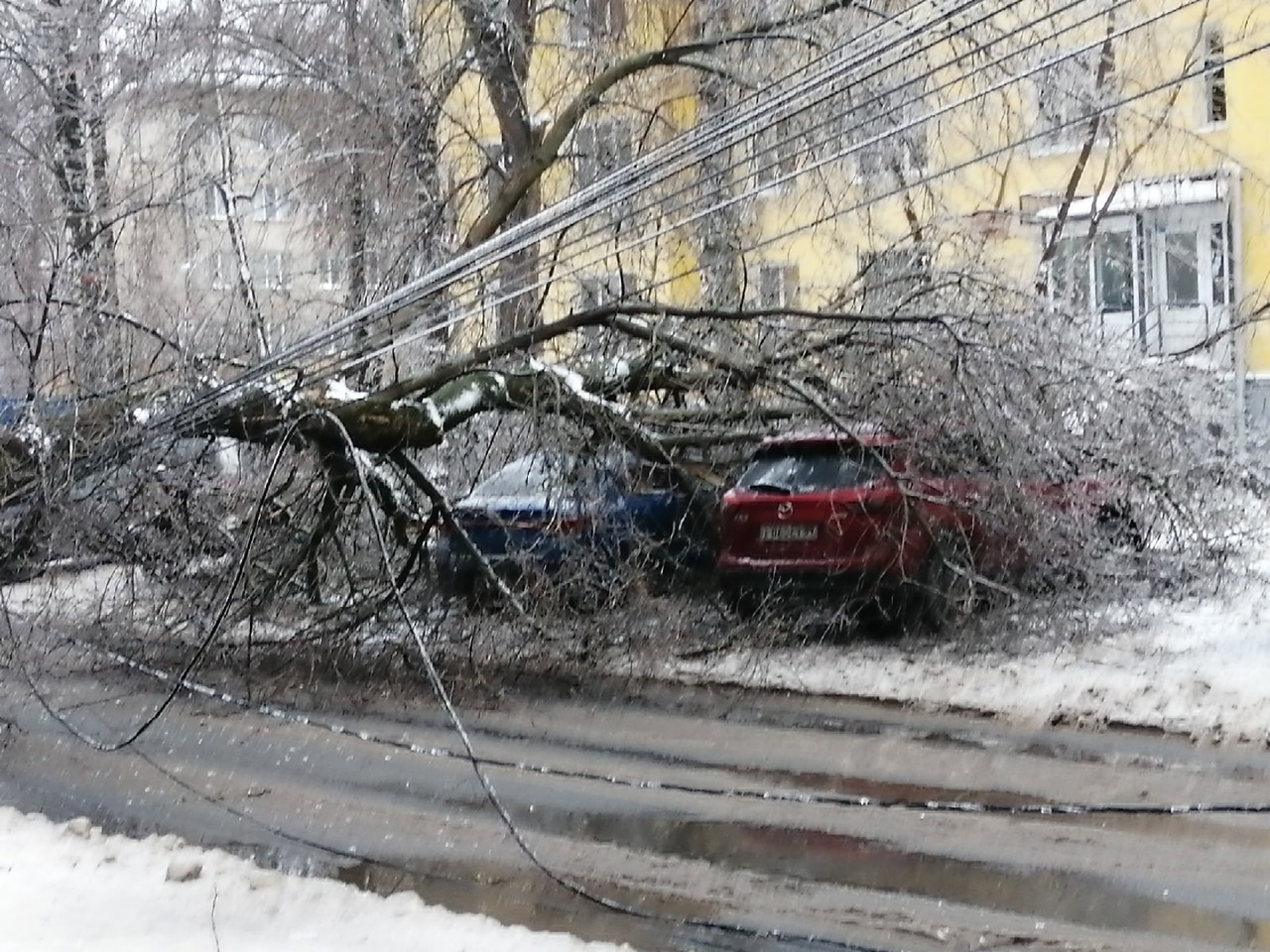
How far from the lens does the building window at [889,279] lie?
12859 mm

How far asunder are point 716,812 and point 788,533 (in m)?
4.29

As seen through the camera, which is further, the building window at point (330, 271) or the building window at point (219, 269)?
the building window at point (330, 271)

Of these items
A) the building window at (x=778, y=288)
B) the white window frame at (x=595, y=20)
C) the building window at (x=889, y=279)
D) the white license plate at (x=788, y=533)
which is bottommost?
the white license plate at (x=788, y=533)

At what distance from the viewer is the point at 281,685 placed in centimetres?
1226

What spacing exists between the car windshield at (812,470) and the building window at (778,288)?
1.20m

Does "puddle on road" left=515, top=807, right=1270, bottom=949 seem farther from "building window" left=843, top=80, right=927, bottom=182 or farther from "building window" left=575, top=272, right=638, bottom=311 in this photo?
"building window" left=843, top=80, right=927, bottom=182

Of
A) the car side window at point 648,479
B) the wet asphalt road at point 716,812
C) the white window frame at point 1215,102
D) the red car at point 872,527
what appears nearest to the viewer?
the wet asphalt road at point 716,812

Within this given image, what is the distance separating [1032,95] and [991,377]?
617 cm

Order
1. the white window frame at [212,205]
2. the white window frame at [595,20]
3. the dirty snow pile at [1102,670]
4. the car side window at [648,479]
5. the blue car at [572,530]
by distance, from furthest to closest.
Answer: the white window frame at [212,205]
the white window frame at [595,20]
the car side window at [648,479]
the blue car at [572,530]
the dirty snow pile at [1102,670]

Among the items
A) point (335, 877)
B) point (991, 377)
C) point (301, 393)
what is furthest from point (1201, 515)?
point (335, 877)

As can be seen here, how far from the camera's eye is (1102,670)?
35.4ft

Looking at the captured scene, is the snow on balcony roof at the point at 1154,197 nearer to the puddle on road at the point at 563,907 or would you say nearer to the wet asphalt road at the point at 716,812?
the wet asphalt road at the point at 716,812

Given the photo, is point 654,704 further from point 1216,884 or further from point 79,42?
point 79,42

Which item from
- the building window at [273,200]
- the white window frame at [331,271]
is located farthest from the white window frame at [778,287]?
the building window at [273,200]
